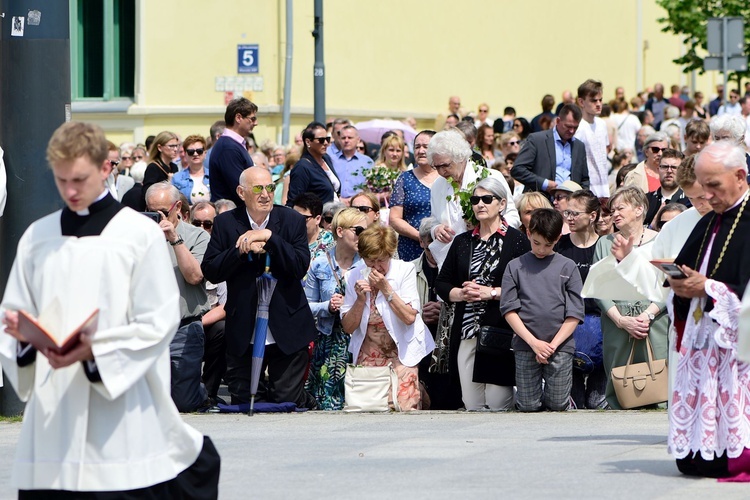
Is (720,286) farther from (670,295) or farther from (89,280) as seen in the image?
(89,280)

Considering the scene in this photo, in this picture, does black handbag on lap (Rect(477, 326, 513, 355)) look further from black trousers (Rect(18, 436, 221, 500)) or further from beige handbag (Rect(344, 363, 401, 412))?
black trousers (Rect(18, 436, 221, 500))

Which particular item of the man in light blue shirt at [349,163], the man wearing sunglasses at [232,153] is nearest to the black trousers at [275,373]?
the man wearing sunglasses at [232,153]

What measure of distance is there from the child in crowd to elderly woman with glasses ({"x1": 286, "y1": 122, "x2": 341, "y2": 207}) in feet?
10.7

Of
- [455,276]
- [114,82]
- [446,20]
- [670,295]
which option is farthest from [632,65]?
[670,295]

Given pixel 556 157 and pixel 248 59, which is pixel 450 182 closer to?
pixel 556 157

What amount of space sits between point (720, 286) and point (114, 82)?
62.1ft

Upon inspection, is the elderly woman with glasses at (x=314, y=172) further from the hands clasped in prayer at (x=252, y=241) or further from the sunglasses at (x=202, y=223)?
the hands clasped in prayer at (x=252, y=241)

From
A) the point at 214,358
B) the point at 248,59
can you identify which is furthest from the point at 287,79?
the point at 214,358

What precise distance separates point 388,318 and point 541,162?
331 centimetres


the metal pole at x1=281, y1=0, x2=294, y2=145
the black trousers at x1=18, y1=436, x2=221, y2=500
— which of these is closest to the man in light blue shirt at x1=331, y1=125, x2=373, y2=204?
the metal pole at x1=281, y1=0, x2=294, y2=145

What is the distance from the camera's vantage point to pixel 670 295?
30.1 feet

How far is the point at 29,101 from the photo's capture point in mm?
11805

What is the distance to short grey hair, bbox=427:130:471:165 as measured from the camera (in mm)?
13000

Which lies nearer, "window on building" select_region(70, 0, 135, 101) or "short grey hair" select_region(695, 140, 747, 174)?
"short grey hair" select_region(695, 140, 747, 174)
